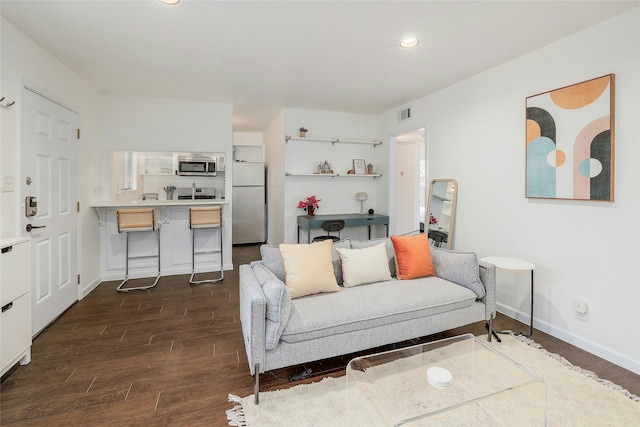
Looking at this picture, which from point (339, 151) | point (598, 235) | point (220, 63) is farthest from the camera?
point (339, 151)

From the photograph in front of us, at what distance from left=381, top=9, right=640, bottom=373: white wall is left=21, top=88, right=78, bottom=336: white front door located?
13.9 feet

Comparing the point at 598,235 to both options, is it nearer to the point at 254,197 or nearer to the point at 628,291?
the point at 628,291

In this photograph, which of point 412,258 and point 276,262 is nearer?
point 276,262

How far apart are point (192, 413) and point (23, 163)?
2390 millimetres

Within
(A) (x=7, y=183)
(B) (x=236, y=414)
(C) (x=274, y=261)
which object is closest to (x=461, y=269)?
(C) (x=274, y=261)

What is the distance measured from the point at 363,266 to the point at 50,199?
2987 millimetres

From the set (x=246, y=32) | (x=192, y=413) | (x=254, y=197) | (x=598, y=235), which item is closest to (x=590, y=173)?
(x=598, y=235)

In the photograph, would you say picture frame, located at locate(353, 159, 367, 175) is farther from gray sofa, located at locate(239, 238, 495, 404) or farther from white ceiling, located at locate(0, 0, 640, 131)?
gray sofa, located at locate(239, 238, 495, 404)

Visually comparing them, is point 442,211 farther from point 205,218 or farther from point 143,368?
point 143,368

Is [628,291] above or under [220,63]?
under

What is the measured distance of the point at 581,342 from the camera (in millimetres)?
2504

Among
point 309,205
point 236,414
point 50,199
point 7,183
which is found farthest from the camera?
point 309,205

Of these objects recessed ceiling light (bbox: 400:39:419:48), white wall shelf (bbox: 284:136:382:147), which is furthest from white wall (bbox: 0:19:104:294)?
recessed ceiling light (bbox: 400:39:419:48)

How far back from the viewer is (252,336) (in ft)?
6.04
